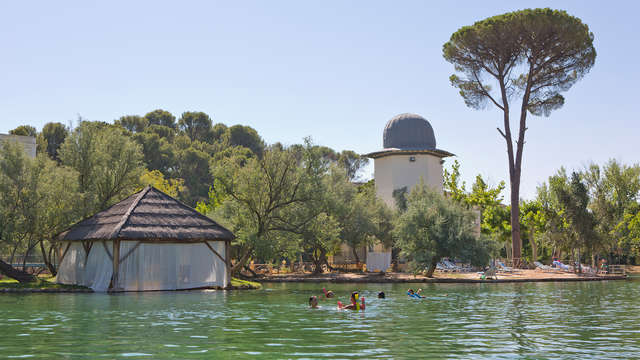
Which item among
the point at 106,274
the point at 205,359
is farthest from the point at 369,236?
the point at 205,359

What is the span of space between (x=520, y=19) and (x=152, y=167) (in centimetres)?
4087

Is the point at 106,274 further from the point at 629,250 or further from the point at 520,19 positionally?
the point at 629,250

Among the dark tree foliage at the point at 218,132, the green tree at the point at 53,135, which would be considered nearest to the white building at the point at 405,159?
the dark tree foliage at the point at 218,132

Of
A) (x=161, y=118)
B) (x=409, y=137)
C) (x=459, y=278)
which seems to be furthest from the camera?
(x=161, y=118)

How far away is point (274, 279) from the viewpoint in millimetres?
43375

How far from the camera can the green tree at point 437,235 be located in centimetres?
4097

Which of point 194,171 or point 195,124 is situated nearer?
point 194,171

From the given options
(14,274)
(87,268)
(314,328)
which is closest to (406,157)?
(87,268)

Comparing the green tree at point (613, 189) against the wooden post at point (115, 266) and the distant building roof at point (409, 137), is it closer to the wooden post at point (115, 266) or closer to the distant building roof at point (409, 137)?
the distant building roof at point (409, 137)

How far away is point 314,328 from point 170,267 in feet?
53.0

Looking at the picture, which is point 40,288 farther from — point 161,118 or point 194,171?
point 161,118

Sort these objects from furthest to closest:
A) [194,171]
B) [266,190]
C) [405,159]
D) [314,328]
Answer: [194,171], [405,159], [266,190], [314,328]

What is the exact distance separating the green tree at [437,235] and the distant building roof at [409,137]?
742 inches

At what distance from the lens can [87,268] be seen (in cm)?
3183
